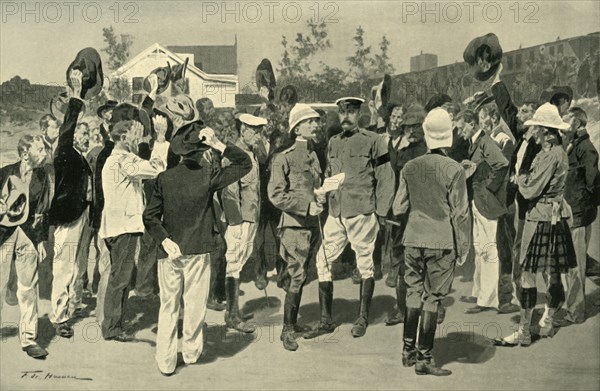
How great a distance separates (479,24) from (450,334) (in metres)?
2.31

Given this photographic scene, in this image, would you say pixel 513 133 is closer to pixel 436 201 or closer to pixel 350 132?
pixel 436 201

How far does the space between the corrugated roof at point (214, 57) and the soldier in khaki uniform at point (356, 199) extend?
84cm

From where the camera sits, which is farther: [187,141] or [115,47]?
[115,47]

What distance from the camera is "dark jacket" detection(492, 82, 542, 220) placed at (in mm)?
5478

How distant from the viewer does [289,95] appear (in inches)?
218

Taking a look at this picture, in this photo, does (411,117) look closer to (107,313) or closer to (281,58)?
(281,58)

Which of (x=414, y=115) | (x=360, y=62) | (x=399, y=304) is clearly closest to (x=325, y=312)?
(x=399, y=304)

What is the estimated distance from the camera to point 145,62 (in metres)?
5.55

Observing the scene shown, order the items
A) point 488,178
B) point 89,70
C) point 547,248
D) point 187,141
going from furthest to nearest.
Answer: point 89,70
point 488,178
point 547,248
point 187,141

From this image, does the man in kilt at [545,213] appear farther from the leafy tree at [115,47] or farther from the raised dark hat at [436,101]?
the leafy tree at [115,47]

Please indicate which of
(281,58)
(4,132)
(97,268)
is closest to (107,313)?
(97,268)

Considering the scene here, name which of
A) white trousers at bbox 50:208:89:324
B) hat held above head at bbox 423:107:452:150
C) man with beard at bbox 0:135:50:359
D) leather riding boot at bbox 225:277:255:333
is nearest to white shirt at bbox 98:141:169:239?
white trousers at bbox 50:208:89:324

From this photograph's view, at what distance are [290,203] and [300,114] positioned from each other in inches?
25.6
